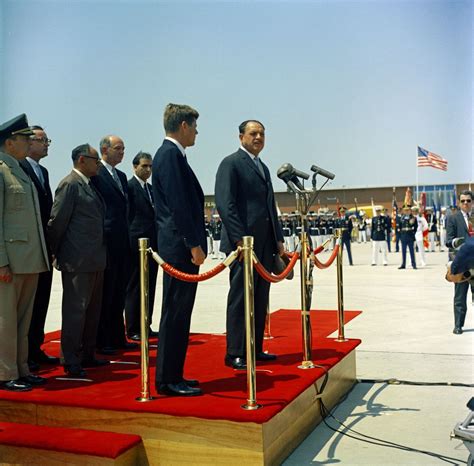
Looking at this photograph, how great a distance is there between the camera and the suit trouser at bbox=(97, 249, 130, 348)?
224 inches

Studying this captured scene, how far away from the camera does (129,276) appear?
6.33 m

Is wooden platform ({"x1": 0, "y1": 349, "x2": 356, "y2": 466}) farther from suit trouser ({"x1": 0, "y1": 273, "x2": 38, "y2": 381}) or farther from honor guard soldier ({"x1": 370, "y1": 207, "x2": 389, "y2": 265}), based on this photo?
honor guard soldier ({"x1": 370, "y1": 207, "x2": 389, "y2": 265})

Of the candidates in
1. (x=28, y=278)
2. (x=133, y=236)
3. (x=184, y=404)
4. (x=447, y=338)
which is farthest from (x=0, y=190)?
(x=447, y=338)

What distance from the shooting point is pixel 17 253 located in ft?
13.8

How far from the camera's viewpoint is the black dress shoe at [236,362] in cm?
485

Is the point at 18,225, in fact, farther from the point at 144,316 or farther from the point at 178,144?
the point at 178,144

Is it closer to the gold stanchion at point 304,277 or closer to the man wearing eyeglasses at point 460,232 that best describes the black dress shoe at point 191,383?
the gold stanchion at point 304,277

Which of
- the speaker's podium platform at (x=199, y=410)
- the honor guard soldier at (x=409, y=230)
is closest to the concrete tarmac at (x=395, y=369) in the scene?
the speaker's podium platform at (x=199, y=410)

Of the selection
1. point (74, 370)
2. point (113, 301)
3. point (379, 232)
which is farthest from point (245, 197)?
point (379, 232)

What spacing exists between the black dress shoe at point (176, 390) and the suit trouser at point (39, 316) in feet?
5.24

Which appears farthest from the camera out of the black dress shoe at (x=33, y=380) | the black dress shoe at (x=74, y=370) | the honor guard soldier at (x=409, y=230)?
the honor guard soldier at (x=409, y=230)

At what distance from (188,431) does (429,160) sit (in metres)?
29.9

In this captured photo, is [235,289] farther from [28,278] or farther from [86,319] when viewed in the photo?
[28,278]

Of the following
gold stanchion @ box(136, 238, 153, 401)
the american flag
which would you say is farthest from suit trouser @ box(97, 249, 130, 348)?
the american flag
